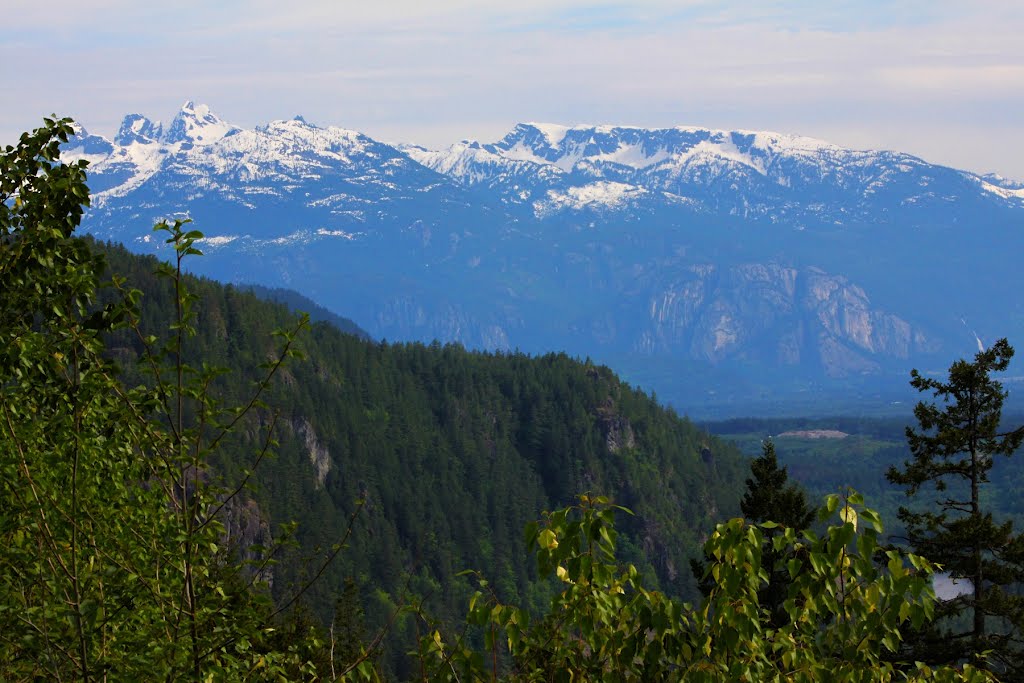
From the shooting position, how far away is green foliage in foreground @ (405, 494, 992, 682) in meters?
11.3

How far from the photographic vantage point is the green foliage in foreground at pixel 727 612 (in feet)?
37.1

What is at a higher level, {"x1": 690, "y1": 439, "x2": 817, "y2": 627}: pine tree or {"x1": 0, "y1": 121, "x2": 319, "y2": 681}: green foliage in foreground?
{"x1": 0, "y1": 121, "x2": 319, "y2": 681}: green foliage in foreground

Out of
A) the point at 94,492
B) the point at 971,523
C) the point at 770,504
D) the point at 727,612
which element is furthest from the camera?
the point at 770,504

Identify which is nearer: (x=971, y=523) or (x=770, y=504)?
(x=971, y=523)

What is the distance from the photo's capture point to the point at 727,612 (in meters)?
11.5

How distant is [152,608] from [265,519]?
179 m

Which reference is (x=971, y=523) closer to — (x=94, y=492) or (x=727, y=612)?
(x=94, y=492)

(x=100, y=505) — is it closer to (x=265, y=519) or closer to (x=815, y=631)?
(x=815, y=631)

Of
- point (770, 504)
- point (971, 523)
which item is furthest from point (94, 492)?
point (770, 504)

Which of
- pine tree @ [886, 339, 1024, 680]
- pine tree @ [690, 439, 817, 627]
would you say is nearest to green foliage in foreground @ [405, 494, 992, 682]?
pine tree @ [886, 339, 1024, 680]

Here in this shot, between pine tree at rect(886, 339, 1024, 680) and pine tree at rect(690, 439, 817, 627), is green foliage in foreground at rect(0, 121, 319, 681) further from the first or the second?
pine tree at rect(690, 439, 817, 627)

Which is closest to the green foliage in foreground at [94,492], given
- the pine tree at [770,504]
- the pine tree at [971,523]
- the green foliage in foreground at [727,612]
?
the green foliage in foreground at [727,612]

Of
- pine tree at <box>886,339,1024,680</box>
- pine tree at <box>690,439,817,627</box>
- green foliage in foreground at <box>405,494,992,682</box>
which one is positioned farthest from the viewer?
pine tree at <box>690,439,817,627</box>

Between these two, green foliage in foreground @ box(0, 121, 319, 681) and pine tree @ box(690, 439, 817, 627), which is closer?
green foliage in foreground @ box(0, 121, 319, 681)
